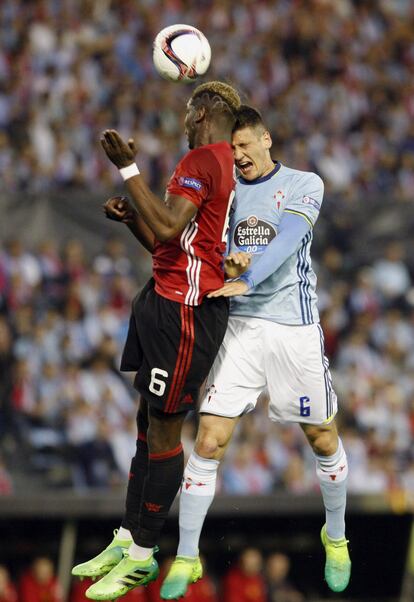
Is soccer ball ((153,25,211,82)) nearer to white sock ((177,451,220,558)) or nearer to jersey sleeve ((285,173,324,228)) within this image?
jersey sleeve ((285,173,324,228))

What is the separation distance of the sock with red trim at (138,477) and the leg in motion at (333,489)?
940mm

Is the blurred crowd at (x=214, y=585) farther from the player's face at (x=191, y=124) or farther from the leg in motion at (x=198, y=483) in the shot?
the player's face at (x=191, y=124)

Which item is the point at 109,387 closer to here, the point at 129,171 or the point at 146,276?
the point at 146,276

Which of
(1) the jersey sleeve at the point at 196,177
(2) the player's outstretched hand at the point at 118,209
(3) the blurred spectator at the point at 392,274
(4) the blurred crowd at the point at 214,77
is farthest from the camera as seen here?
(3) the blurred spectator at the point at 392,274

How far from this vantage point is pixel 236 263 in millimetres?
6168

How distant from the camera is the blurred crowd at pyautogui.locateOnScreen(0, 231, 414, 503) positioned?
12266 millimetres

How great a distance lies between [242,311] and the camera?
6715 mm

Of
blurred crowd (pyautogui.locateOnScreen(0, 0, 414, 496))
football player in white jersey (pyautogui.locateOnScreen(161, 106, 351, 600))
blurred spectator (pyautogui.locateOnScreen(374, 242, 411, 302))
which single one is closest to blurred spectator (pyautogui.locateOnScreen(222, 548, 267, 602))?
blurred crowd (pyautogui.locateOnScreen(0, 0, 414, 496))

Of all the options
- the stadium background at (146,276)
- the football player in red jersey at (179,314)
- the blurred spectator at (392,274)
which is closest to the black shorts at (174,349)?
the football player in red jersey at (179,314)

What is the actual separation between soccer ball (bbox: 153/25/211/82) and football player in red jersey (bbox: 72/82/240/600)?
4.6 inches

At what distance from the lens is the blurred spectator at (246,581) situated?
12516mm

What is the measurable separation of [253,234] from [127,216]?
720mm

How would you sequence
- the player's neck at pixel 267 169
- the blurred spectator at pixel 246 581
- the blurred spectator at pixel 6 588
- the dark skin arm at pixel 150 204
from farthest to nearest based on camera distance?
1. the blurred spectator at pixel 246 581
2. the blurred spectator at pixel 6 588
3. the player's neck at pixel 267 169
4. the dark skin arm at pixel 150 204

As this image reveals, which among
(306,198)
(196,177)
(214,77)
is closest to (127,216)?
(196,177)
